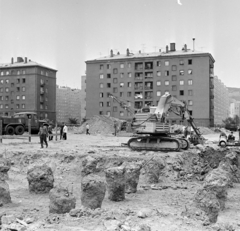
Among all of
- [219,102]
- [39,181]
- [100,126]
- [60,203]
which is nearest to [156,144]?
[39,181]

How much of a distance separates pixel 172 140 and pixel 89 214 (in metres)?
11.1

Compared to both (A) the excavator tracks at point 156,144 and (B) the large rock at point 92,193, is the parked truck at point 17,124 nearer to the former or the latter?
(A) the excavator tracks at point 156,144

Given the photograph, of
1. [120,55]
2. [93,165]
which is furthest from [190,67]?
[93,165]

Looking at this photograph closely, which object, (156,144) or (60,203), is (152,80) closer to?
(156,144)

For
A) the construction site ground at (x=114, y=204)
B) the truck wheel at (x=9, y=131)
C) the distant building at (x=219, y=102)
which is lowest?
the construction site ground at (x=114, y=204)

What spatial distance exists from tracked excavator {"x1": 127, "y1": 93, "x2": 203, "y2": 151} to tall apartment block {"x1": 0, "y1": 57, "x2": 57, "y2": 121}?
66.6 metres

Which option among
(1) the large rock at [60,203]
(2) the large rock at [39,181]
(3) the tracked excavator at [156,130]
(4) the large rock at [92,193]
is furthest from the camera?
(3) the tracked excavator at [156,130]

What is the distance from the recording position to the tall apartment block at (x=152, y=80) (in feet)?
218

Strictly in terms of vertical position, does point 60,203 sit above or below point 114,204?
above

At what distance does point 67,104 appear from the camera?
424 feet

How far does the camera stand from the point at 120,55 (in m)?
77.4

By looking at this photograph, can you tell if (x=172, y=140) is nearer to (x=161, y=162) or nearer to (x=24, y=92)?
(x=161, y=162)

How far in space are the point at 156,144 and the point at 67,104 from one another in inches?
4442

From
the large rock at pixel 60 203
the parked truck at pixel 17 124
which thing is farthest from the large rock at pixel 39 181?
the parked truck at pixel 17 124
